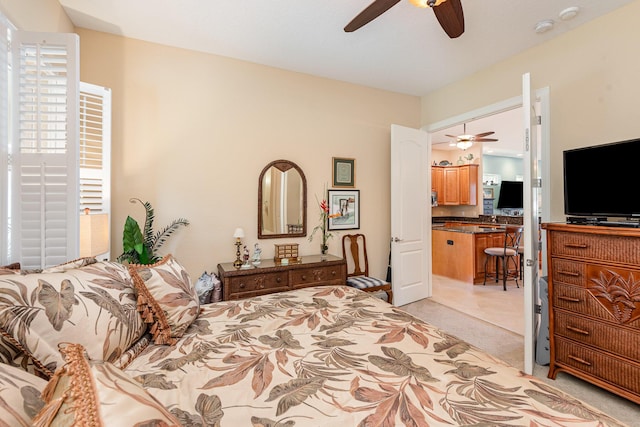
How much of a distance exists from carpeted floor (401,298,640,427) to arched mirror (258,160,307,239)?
1.86m

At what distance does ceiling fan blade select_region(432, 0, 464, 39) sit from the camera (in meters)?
1.83

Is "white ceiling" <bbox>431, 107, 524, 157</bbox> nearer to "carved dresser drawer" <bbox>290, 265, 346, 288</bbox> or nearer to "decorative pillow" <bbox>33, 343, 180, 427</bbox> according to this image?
"carved dresser drawer" <bbox>290, 265, 346, 288</bbox>

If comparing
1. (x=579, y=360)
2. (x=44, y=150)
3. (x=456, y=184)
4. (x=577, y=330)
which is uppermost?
(x=456, y=184)

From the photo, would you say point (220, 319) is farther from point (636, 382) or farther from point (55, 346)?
point (636, 382)

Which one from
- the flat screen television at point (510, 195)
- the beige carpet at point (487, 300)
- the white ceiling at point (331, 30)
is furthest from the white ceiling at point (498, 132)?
the beige carpet at point (487, 300)

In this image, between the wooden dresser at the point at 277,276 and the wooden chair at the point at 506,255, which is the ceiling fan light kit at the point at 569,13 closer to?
the wooden dresser at the point at 277,276

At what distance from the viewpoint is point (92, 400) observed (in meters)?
0.57

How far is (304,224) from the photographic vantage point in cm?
358

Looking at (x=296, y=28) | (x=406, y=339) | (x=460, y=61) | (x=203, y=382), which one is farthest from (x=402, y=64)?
(x=203, y=382)

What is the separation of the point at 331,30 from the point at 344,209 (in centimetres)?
198

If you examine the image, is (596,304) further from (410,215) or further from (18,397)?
(18,397)

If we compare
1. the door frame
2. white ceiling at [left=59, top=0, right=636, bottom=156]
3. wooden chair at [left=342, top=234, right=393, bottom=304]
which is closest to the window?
white ceiling at [left=59, top=0, right=636, bottom=156]

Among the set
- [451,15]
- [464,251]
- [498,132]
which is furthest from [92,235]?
[498,132]

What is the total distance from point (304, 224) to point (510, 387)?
274cm
